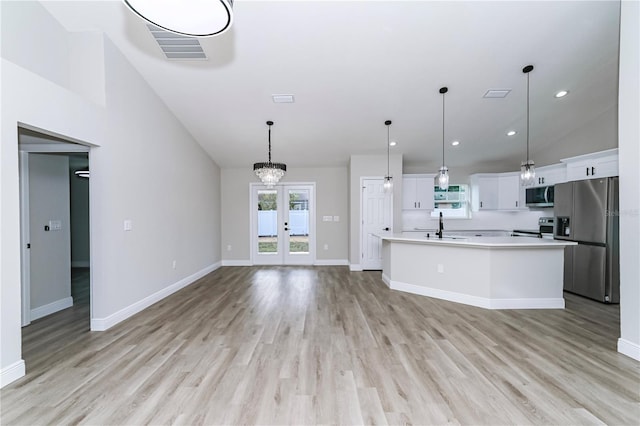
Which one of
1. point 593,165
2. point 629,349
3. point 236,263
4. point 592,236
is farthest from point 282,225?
point 593,165

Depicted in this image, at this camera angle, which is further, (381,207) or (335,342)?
(381,207)

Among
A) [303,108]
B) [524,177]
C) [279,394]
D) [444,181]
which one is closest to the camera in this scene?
[279,394]

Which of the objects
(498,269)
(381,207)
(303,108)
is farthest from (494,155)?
(303,108)

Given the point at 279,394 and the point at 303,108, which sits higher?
the point at 303,108

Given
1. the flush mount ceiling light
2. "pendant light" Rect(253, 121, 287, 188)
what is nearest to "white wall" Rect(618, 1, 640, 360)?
the flush mount ceiling light

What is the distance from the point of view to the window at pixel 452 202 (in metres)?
6.85

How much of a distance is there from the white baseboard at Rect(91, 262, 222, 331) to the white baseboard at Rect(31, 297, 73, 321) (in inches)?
42.5

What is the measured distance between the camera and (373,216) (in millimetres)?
6234

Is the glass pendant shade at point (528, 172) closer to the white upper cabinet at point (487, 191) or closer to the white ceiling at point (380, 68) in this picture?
the white ceiling at point (380, 68)

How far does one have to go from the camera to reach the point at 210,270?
617 centimetres

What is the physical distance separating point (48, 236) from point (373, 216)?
557cm

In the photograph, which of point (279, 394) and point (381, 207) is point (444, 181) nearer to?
point (381, 207)

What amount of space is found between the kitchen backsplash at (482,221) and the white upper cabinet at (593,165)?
1973 millimetres

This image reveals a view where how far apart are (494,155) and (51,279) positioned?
8534mm
